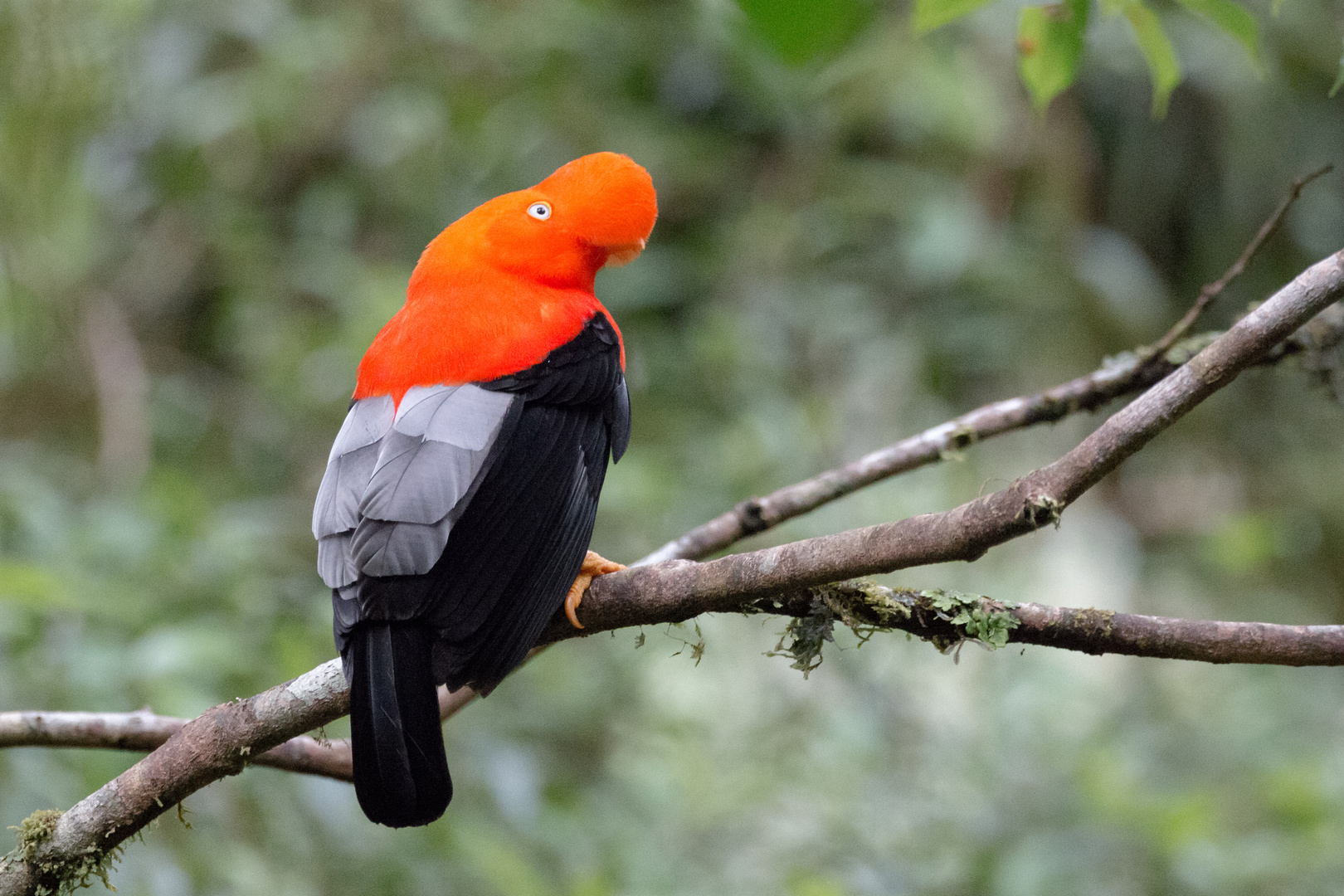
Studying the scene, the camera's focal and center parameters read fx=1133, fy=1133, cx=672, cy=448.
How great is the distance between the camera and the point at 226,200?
500 cm

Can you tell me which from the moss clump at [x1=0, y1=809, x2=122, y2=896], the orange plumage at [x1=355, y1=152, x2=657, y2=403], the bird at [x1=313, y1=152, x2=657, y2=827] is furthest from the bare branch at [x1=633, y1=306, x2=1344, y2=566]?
the moss clump at [x1=0, y1=809, x2=122, y2=896]

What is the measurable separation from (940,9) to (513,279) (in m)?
Result: 0.99

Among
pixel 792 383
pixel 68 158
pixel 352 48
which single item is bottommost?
pixel 792 383

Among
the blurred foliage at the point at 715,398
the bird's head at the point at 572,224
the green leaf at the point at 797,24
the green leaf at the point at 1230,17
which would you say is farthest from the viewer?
the blurred foliage at the point at 715,398

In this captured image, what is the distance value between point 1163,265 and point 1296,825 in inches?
117

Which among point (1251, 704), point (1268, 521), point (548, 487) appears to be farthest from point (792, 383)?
point (548, 487)

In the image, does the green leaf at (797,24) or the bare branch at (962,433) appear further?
the bare branch at (962,433)

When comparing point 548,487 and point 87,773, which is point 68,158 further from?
point 548,487

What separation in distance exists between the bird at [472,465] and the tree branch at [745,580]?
105 mm

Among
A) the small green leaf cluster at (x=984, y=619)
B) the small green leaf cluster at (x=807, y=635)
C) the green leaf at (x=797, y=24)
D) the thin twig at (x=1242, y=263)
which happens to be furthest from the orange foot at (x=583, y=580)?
the thin twig at (x=1242, y=263)

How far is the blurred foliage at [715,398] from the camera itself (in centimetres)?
299

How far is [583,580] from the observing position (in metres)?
1.84

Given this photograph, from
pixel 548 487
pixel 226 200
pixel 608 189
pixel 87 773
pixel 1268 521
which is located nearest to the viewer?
pixel 548 487

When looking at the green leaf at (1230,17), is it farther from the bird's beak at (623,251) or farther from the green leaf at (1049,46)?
the bird's beak at (623,251)
